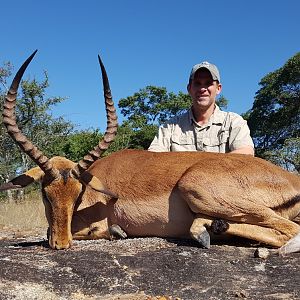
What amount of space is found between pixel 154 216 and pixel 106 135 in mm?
1121

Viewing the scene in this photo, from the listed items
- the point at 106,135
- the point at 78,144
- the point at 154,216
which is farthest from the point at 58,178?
the point at 78,144

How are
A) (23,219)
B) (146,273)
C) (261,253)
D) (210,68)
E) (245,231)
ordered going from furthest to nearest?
(23,219) → (210,68) → (245,231) → (261,253) → (146,273)

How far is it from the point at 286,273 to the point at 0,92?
16.0 meters

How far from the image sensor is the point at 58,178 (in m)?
5.75

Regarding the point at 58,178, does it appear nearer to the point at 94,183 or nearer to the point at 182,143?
the point at 94,183

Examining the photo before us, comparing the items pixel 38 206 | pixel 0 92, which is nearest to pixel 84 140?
pixel 0 92

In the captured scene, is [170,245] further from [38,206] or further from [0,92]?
[0,92]

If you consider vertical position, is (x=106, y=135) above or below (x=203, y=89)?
below

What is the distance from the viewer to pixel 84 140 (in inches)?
750

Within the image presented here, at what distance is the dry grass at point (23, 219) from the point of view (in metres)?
9.98

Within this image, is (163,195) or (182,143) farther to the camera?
(182,143)

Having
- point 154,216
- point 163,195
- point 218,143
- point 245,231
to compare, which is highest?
point 218,143

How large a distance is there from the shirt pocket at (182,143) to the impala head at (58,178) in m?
2.22

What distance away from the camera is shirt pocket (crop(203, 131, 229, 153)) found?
308 inches
